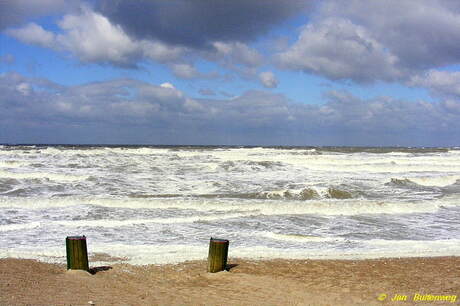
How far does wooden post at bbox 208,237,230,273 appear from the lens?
786 cm

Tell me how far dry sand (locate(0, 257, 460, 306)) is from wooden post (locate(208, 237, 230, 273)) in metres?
0.17

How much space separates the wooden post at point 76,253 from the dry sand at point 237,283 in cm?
20

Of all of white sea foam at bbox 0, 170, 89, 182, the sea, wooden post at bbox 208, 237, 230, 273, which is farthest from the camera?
white sea foam at bbox 0, 170, 89, 182

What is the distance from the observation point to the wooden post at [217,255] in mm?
7858

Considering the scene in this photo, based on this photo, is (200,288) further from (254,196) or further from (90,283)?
(254,196)

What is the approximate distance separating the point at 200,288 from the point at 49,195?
43.0 ft

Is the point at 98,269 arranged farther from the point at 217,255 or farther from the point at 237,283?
the point at 237,283

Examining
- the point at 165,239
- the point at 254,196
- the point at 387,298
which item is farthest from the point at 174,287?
the point at 254,196

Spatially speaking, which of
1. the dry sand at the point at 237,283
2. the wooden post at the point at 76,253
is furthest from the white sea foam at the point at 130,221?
the wooden post at the point at 76,253

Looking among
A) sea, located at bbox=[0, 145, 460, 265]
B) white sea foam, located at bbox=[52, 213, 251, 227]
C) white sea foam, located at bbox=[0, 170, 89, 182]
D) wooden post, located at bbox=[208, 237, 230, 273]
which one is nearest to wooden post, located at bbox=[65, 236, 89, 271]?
sea, located at bbox=[0, 145, 460, 265]

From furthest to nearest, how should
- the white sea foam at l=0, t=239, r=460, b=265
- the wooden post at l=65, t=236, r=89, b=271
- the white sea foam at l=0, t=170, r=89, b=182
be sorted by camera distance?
1. the white sea foam at l=0, t=170, r=89, b=182
2. the white sea foam at l=0, t=239, r=460, b=265
3. the wooden post at l=65, t=236, r=89, b=271

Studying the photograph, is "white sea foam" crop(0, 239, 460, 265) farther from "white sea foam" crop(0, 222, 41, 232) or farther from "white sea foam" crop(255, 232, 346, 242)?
"white sea foam" crop(0, 222, 41, 232)

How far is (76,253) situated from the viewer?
24.9 feet

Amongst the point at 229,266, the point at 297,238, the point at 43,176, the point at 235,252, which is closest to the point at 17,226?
the point at 235,252
